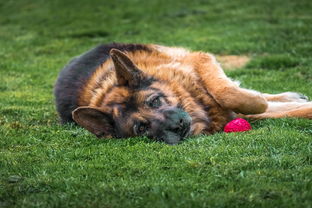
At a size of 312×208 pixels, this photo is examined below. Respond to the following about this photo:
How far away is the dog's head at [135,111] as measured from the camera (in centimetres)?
683

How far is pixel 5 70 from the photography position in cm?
1382

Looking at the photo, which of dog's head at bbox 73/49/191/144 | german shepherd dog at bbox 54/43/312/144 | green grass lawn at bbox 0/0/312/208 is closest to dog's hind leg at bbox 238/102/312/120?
german shepherd dog at bbox 54/43/312/144

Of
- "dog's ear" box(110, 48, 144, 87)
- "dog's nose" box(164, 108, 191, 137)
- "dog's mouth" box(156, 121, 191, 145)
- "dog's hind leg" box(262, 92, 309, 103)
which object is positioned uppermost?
"dog's ear" box(110, 48, 144, 87)

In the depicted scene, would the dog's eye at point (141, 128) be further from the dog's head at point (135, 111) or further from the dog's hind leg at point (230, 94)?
the dog's hind leg at point (230, 94)

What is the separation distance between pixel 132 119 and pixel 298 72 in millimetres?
5722

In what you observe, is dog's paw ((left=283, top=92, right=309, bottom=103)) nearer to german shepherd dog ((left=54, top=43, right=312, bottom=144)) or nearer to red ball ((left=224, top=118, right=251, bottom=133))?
german shepherd dog ((left=54, top=43, right=312, bottom=144))

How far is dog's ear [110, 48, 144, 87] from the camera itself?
718 cm

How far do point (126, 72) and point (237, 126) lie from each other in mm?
1705

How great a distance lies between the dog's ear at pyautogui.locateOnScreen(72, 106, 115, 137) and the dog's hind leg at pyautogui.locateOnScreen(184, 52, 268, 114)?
155 cm

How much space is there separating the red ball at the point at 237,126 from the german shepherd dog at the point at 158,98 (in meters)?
0.16

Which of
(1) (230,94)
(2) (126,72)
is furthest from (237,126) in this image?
(2) (126,72)

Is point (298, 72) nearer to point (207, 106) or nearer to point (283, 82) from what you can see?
point (283, 82)

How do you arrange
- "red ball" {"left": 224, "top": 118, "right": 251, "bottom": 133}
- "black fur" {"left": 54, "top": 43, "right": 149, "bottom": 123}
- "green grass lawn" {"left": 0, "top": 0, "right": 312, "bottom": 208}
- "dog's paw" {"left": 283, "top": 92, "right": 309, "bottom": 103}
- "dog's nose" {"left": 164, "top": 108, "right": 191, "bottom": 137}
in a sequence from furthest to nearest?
"dog's paw" {"left": 283, "top": 92, "right": 309, "bottom": 103} → "black fur" {"left": 54, "top": 43, "right": 149, "bottom": 123} → "red ball" {"left": 224, "top": 118, "right": 251, "bottom": 133} → "dog's nose" {"left": 164, "top": 108, "right": 191, "bottom": 137} → "green grass lawn" {"left": 0, "top": 0, "right": 312, "bottom": 208}

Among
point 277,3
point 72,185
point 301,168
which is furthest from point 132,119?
point 277,3
